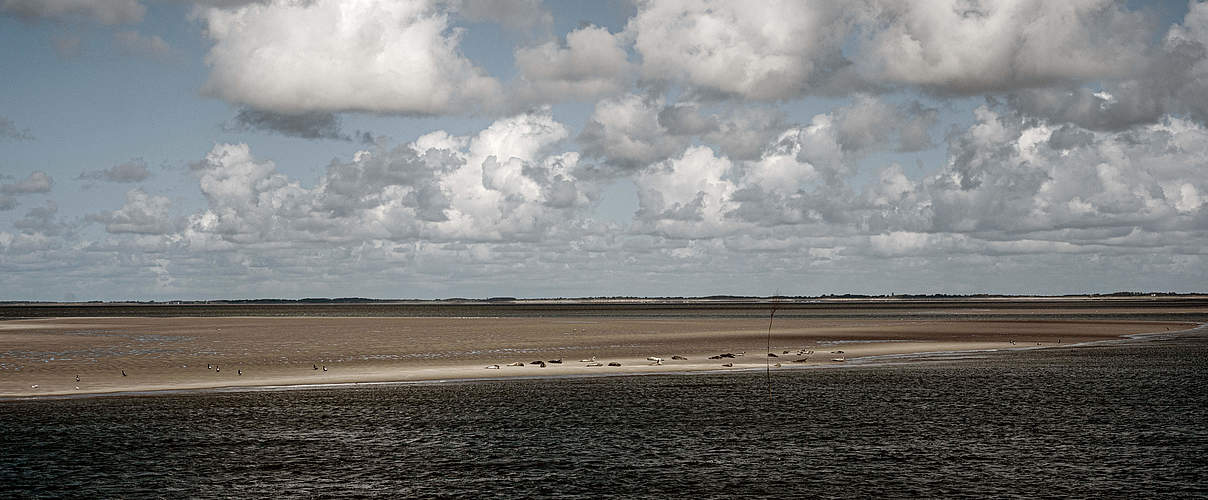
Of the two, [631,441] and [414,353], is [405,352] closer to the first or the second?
[414,353]

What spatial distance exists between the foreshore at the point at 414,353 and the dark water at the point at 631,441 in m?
7.64

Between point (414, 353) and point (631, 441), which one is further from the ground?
point (414, 353)

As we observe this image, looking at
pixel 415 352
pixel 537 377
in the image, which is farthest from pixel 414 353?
pixel 537 377

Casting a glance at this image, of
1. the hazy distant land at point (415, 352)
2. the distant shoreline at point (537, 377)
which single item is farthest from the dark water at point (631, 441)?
the hazy distant land at point (415, 352)

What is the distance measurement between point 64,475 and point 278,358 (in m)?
40.1

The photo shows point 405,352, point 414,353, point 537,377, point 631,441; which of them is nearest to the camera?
point 631,441

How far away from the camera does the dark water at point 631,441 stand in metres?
26.4

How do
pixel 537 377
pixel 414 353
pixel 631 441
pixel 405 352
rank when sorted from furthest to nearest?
1. pixel 405 352
2. pixel 414 353
3. pixel 537 377
4. pixel 631 441

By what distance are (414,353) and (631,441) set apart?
4133cm

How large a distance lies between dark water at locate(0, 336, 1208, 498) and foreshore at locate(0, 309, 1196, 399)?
7.64m

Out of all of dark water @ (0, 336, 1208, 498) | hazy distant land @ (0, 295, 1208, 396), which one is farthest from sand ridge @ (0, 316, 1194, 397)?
dark water @ (0, 336, 1208, 498)

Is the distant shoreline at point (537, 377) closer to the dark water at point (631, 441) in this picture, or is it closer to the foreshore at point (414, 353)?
the foreshore at point (414, 353)

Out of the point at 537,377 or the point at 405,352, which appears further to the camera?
the point at 405,352

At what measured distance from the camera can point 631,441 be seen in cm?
3338
